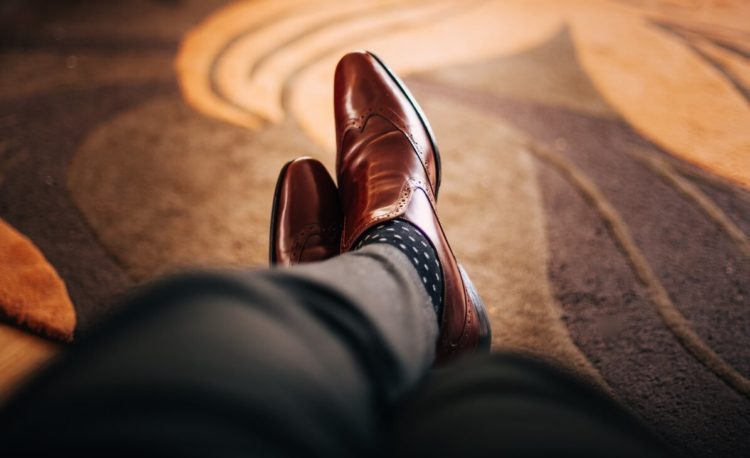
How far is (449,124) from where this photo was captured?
1.10 metres

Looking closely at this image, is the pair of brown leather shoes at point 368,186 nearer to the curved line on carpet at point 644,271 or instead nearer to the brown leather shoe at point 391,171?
the brown leather shoe at point 391,171

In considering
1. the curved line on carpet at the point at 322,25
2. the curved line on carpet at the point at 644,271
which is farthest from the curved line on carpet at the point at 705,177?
the curved line on carpet at the point at 322,25

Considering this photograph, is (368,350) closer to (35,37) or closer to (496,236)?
(496,236)

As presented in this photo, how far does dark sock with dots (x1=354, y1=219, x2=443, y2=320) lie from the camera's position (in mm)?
546

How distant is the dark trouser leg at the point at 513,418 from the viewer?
25 cm

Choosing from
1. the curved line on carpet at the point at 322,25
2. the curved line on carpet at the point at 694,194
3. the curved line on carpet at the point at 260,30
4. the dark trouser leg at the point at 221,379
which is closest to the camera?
the dark trouser leg at the point at 221,379

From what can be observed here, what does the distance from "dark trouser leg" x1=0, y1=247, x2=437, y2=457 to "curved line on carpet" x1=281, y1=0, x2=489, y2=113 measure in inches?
36.4

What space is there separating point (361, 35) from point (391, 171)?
0.86 m

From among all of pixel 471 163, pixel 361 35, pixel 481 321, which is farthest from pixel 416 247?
pixel 361 35

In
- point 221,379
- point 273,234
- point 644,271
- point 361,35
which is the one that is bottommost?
point 644,271

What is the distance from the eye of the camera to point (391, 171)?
2.57 feet

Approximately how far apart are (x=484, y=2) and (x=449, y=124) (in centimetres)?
91

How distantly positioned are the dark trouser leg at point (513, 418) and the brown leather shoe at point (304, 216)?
47cm

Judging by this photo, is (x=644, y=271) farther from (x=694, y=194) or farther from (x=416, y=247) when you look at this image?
(x=416, y=247)
